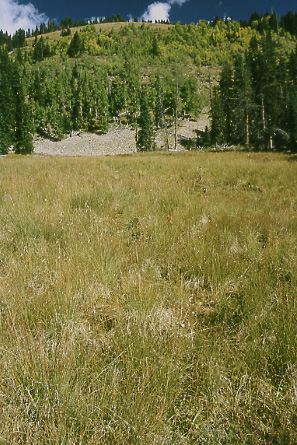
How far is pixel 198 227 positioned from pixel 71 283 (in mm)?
2262

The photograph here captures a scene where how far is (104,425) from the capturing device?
1.03 meters

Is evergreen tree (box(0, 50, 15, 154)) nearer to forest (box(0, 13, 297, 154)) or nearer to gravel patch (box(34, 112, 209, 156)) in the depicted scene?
forest (box(0, 13, 297, 154))

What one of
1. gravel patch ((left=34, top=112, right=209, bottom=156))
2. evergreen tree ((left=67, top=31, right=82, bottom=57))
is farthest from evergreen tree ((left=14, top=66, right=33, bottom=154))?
evergreen tree ((left=67, top=31, right=82, bottom=57))

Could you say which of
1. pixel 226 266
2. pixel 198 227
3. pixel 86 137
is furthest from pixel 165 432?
pixel 86 137

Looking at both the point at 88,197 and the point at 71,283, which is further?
the point at 88,197

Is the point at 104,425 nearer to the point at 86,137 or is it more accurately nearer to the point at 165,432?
the point at 165,432

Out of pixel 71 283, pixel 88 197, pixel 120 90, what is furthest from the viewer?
pixel 120 90

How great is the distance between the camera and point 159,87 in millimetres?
54219

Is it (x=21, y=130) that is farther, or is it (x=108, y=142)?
(x=108, y=142)

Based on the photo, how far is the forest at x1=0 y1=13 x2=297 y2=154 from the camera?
34938 millimetres

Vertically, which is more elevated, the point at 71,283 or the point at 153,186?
the point at 153,186

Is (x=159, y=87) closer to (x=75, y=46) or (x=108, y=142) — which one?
(x=108, y=142)

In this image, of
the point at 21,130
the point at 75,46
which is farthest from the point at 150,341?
the point at 75,46

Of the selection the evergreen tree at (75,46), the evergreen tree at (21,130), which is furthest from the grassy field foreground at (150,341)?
the evergreen tree at (75,46)
